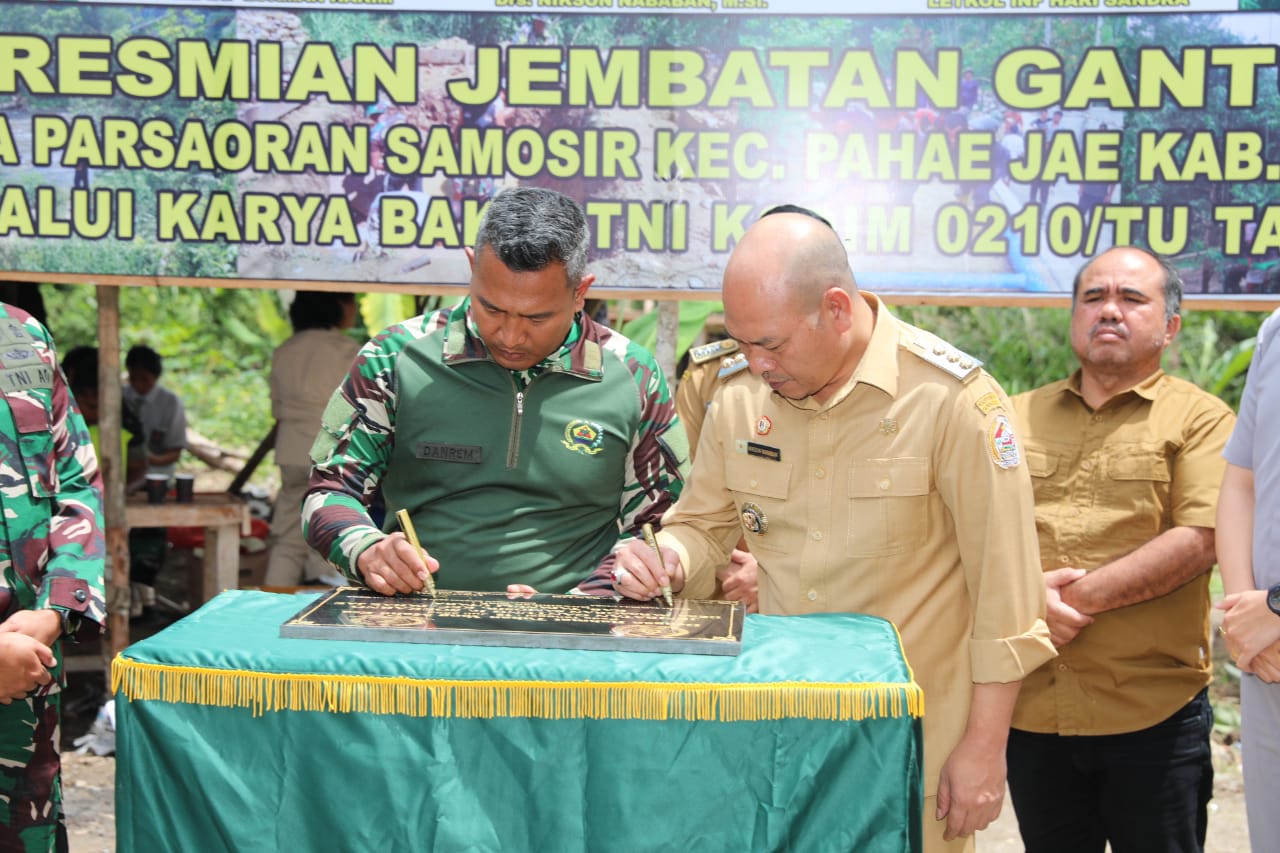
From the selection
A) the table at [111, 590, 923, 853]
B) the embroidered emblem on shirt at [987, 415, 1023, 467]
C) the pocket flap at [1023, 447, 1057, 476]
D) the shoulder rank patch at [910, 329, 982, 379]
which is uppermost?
the shoulder rank patch at [910, 329, 982, 379]

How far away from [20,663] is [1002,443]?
1833 mm

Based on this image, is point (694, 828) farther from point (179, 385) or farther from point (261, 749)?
point (179, 385)

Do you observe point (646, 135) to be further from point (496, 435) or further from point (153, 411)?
point (153, 411)

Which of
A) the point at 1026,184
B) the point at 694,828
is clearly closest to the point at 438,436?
the point at 694,828

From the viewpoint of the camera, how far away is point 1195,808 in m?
3.11

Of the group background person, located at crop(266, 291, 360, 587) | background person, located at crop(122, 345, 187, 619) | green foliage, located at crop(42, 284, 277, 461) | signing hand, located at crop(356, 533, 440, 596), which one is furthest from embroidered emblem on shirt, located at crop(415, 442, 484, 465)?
green foliage, located at crop(42, 284, 277, 461)

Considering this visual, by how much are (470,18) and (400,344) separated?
1.85 meters

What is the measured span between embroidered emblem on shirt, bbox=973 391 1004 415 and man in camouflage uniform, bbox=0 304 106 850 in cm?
176

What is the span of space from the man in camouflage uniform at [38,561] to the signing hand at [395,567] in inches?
23.9

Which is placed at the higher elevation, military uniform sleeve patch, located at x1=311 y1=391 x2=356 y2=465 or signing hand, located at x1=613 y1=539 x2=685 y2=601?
military uniform sleeve patch, located at x1=311 y1=391 x2=356 y2=465

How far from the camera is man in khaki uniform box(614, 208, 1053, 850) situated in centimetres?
220

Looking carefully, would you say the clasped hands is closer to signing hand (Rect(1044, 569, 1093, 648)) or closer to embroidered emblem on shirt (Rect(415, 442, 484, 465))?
signing hand (Rect(1044, 569, 1093, 648))

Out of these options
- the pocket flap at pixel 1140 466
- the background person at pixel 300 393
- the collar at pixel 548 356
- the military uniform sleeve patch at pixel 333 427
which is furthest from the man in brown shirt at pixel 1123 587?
the background person at pixel 300 393

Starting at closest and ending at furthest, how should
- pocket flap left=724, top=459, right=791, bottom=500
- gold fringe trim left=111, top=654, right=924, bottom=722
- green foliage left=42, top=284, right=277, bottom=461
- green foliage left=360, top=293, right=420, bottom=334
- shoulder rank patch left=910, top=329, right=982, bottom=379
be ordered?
gold fringe trim left=111, top=654, right=924, bottom=722 → shoulder rank patch left=910, top=329, right=982, bottom=379 → pocket flap left=724, top=459, right=791, bottom=500 → green foliage left=360, top=293, right=420, bottom=334 → green foliage left=42, top=284, right=277, bottom=461
